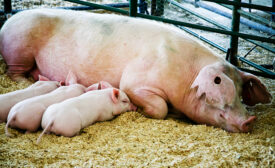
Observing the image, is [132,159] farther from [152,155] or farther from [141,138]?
[141,138]

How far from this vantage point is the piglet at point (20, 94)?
2998 mm

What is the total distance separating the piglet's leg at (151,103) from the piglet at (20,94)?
874 mm

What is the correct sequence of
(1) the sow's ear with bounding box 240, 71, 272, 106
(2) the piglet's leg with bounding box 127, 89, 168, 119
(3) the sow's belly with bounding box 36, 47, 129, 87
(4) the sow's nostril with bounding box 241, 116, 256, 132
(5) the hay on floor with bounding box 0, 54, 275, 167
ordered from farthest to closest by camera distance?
(3) the sow's belly with bounding box 36, 47, 129, 87
(1) the sow's ear with bounding box 240, 71, 272, 106
(2) the piglet's leg with bounding box 127, 89, 168, 119
(4) the sow's nostril with bounding box 241, 116, 256, 132
(5) the hay on floor with bounding box 0, 54, 275, 167

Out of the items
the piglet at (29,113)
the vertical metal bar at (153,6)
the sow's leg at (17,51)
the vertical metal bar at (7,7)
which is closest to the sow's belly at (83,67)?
the sow's leg at (17,51)

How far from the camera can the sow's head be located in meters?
2.90

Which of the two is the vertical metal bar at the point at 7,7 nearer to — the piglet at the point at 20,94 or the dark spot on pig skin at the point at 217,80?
the piglet at the point at 20,94

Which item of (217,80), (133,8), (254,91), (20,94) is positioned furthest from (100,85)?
(254,91)

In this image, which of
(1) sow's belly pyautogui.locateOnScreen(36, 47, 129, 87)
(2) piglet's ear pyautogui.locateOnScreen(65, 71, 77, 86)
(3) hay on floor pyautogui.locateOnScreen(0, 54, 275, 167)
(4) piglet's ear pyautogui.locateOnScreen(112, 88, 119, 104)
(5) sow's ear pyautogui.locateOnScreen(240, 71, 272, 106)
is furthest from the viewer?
(1) sow's belly pyautogui.locateOnScreen(36, 47, 129, 87)

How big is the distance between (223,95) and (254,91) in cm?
67

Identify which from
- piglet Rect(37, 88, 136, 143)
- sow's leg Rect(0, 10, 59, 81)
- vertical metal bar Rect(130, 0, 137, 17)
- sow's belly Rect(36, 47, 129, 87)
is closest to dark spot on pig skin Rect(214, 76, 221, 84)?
piglet Rect(37, 88, 136, 143)

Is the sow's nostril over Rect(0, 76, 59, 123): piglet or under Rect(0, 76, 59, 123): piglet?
under

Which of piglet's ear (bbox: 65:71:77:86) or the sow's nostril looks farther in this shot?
piglet's ear (bbox: 65:71:77:86)

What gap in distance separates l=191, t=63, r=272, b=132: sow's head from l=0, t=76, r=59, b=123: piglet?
146 cm

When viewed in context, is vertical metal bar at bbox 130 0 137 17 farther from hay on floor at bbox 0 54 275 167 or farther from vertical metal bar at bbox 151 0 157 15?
vertical metal bar at bbox 151 0 157 15
